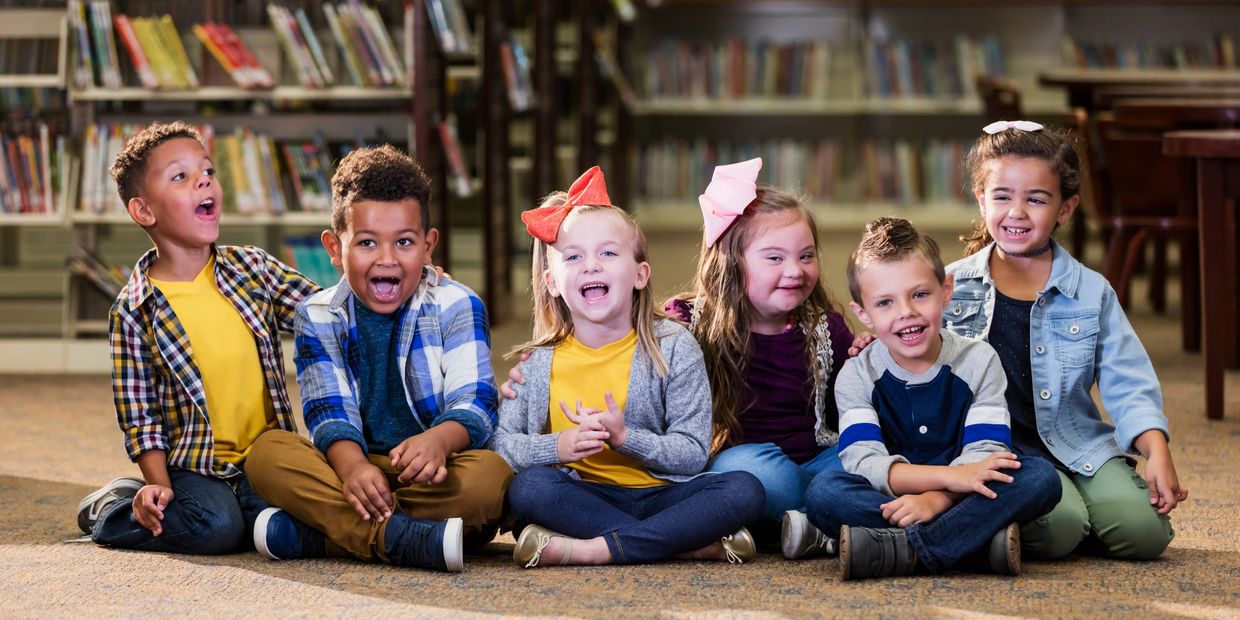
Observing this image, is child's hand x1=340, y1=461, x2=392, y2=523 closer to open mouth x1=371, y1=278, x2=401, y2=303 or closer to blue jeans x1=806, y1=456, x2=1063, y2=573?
open mouth x1=371, y1=278, x2=401, y2=303

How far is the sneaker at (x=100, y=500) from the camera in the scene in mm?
2277

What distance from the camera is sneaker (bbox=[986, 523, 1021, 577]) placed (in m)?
2.00

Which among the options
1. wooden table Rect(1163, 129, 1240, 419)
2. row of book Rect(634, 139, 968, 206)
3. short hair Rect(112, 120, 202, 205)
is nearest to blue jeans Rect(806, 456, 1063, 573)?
short hair Rect(112, 120, 202, 205)

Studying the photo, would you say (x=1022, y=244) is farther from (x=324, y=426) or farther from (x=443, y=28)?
(x=443, y=28)

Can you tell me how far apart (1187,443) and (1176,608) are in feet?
4.18

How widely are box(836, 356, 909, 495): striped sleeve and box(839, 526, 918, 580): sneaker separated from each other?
85 millimetres

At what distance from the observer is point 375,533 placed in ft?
6.93

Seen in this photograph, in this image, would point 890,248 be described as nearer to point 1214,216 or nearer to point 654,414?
point 654,414

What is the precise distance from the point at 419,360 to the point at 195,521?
401 millimetres

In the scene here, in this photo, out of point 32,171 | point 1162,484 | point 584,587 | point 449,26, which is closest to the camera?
point 584,587

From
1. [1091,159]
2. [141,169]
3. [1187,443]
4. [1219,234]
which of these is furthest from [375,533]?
[1091,159]

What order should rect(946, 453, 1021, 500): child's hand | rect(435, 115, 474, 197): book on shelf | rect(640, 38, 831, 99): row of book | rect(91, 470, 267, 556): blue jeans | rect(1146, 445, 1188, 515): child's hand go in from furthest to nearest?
rect(640, 38, 831, 99): row of book < rect(435, 115, 474, 197): book on shelf < rect(91, 470, 267, 556): blue jeans < rect(1146, 445, 1188, 515): child's hand < rect(946, 453, 1021, 500): child's hand

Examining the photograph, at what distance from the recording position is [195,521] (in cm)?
218

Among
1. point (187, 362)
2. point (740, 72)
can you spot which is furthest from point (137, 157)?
point (740, 72)
